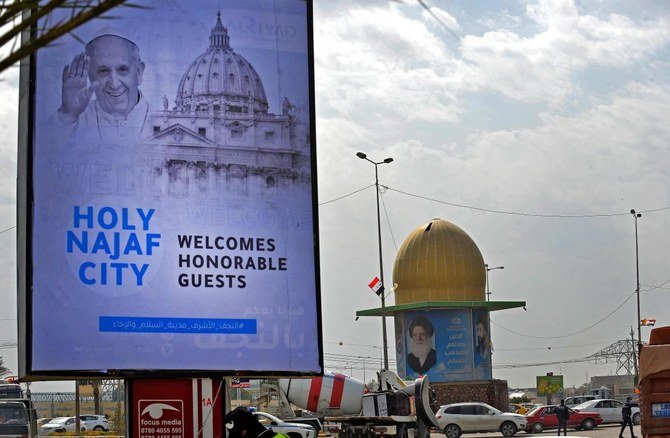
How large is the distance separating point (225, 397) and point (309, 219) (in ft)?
8.65

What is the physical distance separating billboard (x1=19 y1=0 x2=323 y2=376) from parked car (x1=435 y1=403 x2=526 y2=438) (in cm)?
2627

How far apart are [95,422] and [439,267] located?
19063mm

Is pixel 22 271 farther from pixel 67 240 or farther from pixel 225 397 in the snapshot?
pixel 225 397

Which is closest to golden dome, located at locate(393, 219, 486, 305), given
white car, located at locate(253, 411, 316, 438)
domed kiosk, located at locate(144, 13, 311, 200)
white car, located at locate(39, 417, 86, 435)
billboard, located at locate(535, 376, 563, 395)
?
white car, located at locate(39, 417, 86, 435)

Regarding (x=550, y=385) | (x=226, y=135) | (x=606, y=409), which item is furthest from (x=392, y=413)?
(x=550, y=385)

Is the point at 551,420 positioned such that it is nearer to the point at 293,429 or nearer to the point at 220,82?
the point at 293,429

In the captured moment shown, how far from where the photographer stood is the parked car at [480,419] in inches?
1597

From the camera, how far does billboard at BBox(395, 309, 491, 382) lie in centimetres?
5516

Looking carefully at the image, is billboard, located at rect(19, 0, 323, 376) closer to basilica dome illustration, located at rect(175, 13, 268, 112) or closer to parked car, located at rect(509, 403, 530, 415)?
Answer: basilica dome illustration, located at rect(175, 13, 268, 112)

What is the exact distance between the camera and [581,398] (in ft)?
181

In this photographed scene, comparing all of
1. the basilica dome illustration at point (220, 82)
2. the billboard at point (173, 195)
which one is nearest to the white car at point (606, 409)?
the billboard at point (173, 195)

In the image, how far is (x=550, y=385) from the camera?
88.6 m

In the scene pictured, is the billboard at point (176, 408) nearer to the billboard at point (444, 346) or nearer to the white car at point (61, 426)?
the white car at point (61, 426)

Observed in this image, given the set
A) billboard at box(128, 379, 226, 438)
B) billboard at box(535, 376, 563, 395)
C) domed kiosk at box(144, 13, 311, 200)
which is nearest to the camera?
billboard at box(128, 379, 226, 438)
